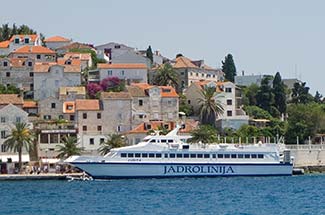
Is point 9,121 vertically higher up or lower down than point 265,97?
lower down

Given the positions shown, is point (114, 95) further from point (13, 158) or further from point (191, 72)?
point (191, 72)

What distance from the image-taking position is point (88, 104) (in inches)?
3757

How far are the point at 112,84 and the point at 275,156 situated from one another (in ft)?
90.9

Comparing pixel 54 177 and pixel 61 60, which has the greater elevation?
pixel 61 60

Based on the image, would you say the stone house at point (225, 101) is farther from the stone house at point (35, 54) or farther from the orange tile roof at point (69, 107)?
the stone house at point (35, 54)

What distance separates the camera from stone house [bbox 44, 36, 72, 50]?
128 metres

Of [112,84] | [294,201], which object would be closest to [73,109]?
[112,84]

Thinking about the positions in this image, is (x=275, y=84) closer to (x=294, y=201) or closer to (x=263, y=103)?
(x=263, y=103)

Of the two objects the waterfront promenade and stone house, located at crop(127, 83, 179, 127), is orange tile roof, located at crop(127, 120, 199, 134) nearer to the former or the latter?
stone house, located at crop(127, 83, 179, 127)

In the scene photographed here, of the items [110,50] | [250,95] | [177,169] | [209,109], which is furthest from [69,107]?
[110,50]

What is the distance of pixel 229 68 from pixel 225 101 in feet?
93.0

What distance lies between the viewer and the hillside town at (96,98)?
91938 millimetres

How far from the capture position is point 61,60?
364 ft

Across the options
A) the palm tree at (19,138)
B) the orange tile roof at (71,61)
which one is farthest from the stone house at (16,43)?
the palm tree at (19,138)
